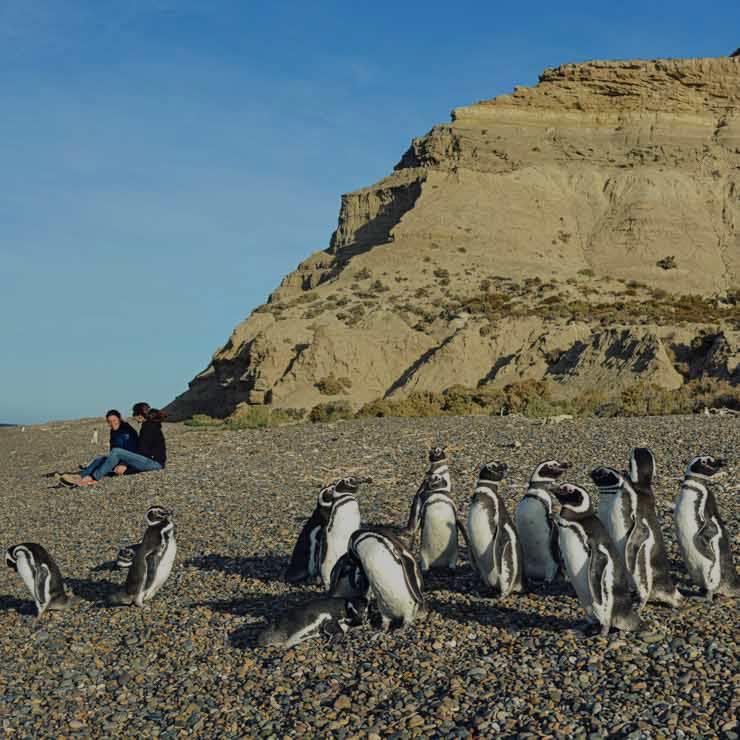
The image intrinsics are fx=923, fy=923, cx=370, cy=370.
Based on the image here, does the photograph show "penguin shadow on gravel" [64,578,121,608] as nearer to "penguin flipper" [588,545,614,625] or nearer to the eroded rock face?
"penguin flipper" [588,545,614,625]

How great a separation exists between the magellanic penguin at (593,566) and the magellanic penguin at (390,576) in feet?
3.47

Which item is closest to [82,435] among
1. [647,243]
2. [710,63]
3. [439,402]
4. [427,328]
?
[439,402]

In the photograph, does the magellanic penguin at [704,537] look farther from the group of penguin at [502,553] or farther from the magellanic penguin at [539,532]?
the magellanic penguin at [539,532]

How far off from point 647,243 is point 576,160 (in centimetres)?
922

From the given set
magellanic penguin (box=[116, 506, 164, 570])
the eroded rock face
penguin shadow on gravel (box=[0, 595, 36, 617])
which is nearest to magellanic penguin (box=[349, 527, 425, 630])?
magellanic penguin (box=[116, 506, 164, 570])

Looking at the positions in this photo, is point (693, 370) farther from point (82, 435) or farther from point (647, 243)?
point (647, 243)

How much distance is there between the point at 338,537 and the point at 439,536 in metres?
0.82

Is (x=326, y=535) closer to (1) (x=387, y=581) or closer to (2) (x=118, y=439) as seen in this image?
(1) (x=387, y=581)

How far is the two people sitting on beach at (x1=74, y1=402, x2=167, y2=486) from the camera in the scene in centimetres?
1570

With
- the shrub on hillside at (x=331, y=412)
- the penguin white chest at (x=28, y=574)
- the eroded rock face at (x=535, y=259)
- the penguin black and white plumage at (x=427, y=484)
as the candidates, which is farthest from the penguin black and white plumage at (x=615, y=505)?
the eroded rock face at (x=535, y=259)

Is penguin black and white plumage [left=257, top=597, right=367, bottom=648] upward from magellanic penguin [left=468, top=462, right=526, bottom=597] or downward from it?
downward

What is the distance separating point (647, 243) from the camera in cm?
5156

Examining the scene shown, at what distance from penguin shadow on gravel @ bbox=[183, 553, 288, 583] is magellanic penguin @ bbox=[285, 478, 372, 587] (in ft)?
0.90

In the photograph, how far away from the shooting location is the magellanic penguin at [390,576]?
6.19 m
